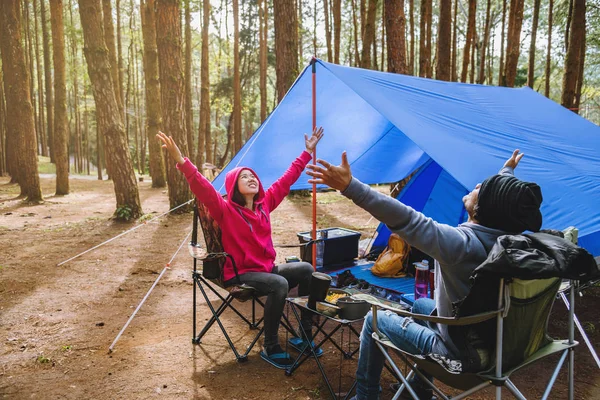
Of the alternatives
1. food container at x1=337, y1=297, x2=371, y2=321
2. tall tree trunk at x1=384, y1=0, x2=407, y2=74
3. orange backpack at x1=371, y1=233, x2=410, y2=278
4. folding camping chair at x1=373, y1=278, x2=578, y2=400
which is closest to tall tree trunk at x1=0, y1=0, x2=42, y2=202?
tall tree trunk at x1=384, y1=0, x2=407, y2=74

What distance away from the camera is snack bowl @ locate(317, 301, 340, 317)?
246cm

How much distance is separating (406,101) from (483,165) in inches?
32.5

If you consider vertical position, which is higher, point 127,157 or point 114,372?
point 127,157

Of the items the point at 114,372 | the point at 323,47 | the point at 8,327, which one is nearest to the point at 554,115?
the point at 114,372

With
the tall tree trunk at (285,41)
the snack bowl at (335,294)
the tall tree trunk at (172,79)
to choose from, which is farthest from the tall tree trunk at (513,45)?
the snack bowl at (335,294)

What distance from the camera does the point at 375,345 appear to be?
2025 mm

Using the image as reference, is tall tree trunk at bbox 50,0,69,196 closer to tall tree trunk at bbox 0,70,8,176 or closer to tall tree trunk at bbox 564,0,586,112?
tall tree trunk at bbox 0,70,8,176

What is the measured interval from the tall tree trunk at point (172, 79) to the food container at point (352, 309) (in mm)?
5566

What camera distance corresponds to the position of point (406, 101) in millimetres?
3262

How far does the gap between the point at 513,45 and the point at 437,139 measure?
21.5 ft

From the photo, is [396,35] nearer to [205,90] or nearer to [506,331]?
[506,331]

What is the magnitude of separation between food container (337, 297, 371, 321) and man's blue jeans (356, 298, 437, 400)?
302mm

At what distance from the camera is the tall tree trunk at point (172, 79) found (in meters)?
7.25

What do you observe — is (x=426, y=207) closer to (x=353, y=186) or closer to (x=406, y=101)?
(x=406, y=101)
